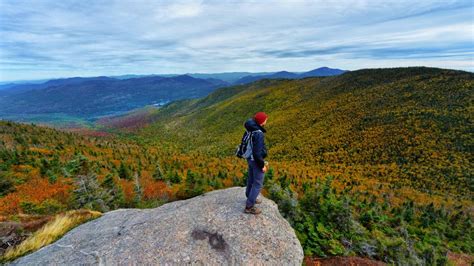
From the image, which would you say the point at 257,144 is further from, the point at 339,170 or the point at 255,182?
the point at 339,170

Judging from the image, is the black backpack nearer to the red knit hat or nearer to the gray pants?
the gray pants

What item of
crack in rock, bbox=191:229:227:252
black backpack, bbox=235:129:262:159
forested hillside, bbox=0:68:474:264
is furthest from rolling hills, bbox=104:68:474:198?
crack in rock, bbox=191:229:227:252

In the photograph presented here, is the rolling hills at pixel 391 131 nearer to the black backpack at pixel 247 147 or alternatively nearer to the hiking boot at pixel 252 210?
the hiking boot at pixel 252 210

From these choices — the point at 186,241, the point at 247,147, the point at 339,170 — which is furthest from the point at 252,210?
the point at 339,170

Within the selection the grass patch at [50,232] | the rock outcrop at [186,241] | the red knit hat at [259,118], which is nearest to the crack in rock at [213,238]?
the rock outcrop at [186,241]

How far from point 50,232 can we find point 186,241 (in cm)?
491

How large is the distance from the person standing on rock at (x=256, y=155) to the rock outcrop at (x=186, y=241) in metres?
0.48

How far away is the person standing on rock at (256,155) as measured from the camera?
21.3 ft

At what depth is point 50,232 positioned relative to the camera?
759 centimetres

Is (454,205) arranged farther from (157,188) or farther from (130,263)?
(130,263)

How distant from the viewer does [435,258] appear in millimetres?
7680

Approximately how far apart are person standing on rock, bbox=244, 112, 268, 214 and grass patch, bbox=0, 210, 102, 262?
19.8 ft

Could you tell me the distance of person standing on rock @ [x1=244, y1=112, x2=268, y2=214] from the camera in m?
6.49

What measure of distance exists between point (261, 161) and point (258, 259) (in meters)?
2.37
